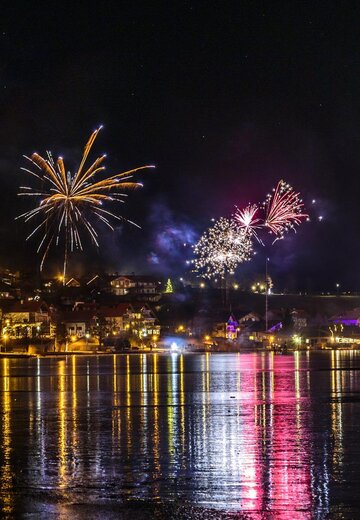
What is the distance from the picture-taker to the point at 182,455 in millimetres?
21547

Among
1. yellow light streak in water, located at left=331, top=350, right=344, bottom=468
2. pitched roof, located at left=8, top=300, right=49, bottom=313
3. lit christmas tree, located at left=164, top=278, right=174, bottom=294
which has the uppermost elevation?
lit christmas tree, located at left=164, top=278, right=174, bottom=294

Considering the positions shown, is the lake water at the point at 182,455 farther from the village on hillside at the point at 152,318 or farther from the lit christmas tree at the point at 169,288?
the lit christmas tree at the point at 169,288

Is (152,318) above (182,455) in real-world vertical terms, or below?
above

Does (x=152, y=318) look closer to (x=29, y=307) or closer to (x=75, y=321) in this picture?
(x=75, y=321)

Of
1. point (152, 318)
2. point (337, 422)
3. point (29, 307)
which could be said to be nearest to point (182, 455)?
point (337, 422)

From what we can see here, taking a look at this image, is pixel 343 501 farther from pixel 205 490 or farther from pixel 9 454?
pixel 9 454

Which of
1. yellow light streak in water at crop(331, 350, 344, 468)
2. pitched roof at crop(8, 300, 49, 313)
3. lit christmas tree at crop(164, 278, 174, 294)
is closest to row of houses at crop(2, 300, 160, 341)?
pitched roof at crop(8, 300, 49, 313)

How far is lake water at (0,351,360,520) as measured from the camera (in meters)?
15.9

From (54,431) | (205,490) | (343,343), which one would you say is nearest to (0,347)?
(343,343)

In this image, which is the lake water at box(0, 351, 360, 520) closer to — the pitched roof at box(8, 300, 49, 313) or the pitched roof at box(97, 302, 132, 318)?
the pitched roof at box(8, 300, 49, 313)

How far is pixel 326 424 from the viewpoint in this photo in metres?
27.9

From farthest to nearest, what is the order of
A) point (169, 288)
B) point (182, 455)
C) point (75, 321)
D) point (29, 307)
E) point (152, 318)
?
point (169, 288)
point (152, 318)
point (75, 321)
point (29, 307)
point (182, 455)

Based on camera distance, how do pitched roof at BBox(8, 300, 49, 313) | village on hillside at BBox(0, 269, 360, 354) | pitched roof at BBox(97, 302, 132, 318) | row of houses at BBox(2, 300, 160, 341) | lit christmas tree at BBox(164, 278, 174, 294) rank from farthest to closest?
lit christmas tree at BBox(164, 278, 174, 294) < pitched roof at BBox(97, 302, 132, 318) < pitched roof at BBox(8, 300, 49, 313) < village on hillside at BBox(0, 269, 360, 354) < row of houses at BBox(2, 300, 160, 341)

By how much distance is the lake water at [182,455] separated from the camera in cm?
1586
